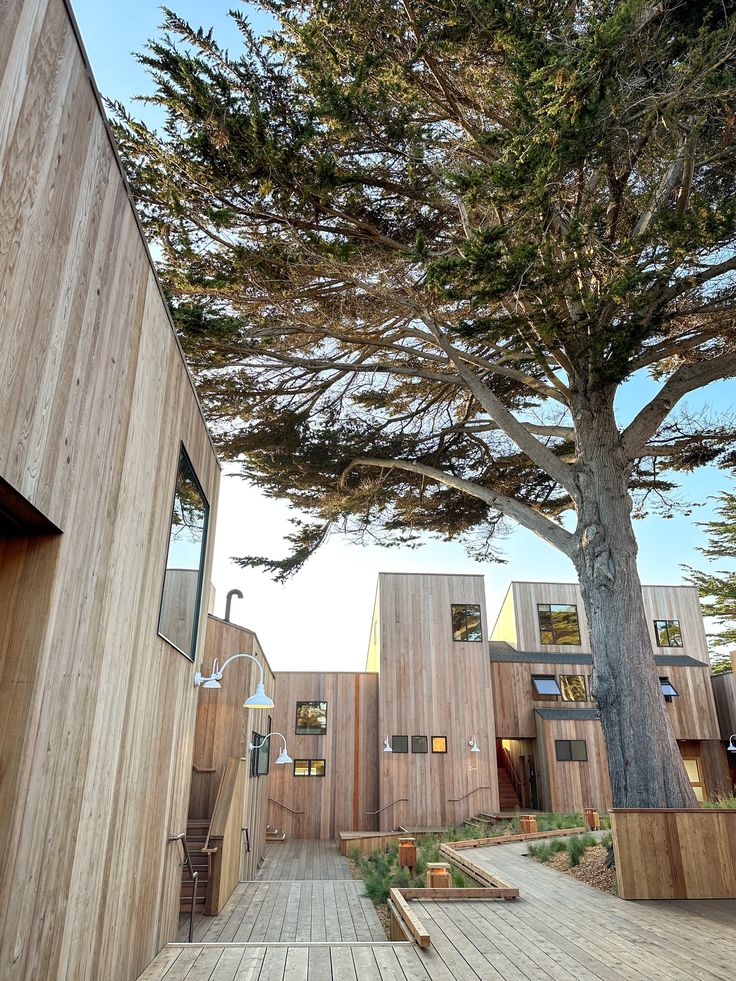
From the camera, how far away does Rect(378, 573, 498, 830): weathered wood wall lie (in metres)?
17.2

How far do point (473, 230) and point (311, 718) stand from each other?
50.2ft

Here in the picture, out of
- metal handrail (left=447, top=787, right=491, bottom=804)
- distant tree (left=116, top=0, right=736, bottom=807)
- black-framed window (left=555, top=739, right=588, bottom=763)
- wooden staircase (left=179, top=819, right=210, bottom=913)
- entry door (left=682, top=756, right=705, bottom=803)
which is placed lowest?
wooden staircase (left=179, top=819, right=210, bottom=913)

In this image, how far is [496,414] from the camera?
28.9ft

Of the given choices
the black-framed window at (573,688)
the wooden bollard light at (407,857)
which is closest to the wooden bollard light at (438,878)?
the wooden bollard light at (407,857)

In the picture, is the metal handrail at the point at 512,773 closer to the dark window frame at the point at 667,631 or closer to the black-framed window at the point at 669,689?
the black-framed window at the point at 669,689

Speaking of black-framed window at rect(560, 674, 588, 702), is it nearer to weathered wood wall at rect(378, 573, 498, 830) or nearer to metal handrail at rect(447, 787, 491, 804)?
weathered wood wall at rect(378, 573, 498, 830)

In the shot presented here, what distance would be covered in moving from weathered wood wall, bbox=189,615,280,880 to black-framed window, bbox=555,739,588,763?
949 cm

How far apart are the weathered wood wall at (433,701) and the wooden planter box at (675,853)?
11895mm

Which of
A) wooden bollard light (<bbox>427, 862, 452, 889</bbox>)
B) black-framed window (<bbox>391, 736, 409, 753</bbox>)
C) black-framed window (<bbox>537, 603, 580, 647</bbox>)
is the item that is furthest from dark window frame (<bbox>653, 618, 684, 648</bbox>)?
wooden bollard light (<bbox>427, 862, 452, 889</bbox>)

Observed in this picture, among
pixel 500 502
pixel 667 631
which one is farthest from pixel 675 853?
pixel 667 631

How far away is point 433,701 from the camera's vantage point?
18.2 m

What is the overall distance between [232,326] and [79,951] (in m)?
5.86

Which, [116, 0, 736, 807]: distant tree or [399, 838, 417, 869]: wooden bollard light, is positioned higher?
[116, 0, 736, 807]: distant tree

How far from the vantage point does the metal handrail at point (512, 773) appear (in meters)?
19.8
